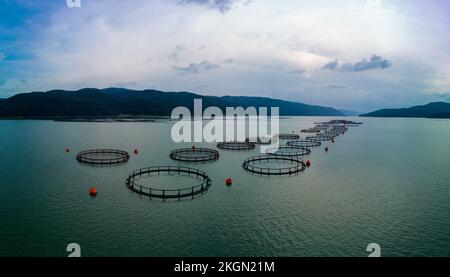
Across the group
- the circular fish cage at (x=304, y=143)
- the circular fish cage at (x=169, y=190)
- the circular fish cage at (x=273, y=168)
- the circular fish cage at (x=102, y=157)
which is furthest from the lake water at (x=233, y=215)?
the circular fish cage at (x=304, y=143)

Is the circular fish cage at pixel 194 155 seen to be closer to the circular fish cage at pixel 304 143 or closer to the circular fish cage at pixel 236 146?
the circular fish cage at pixel 236 146

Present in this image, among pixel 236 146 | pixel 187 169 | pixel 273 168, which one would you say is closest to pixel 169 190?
pixel 187 169

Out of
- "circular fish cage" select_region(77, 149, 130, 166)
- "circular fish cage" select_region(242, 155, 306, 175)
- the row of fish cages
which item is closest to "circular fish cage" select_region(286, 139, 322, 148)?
Result: the row of fish cages

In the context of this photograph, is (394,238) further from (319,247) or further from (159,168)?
(159,168)

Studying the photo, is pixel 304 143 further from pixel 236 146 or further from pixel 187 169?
pixel 187 169
